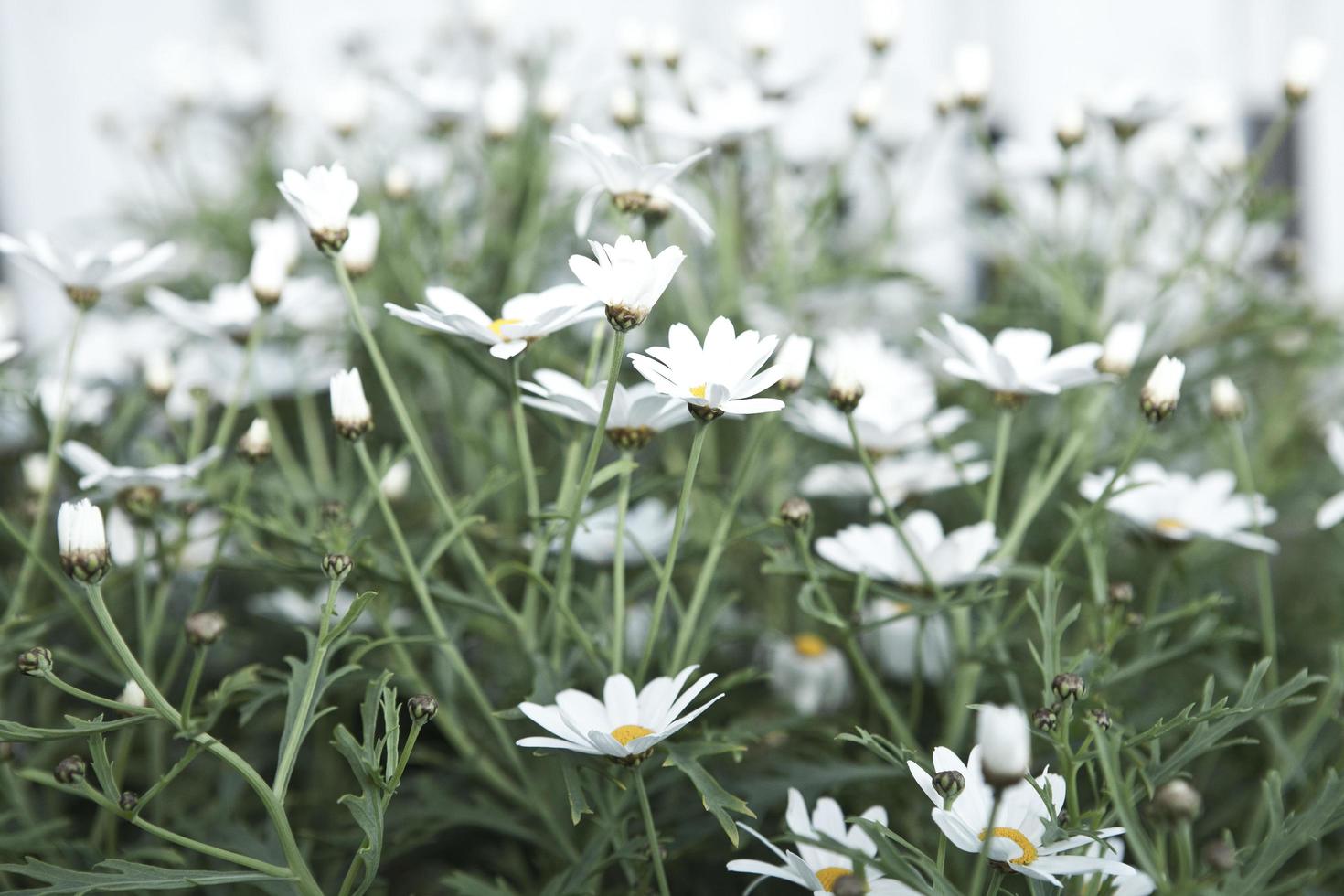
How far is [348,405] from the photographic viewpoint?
1.38 ft

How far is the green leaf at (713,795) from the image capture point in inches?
14.4

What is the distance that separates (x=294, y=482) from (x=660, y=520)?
0.71 ft

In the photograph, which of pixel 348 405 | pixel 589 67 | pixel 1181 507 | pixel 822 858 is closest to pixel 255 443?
pixel 348 405

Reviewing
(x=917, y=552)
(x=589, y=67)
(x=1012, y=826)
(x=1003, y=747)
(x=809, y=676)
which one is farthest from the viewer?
(x=589, y=67)

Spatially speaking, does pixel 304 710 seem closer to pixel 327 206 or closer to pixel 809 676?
pixel 327 206

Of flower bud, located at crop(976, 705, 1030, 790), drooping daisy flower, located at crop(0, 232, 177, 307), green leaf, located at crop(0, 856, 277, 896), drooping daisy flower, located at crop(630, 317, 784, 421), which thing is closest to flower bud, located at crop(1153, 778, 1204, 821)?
flower bud, located at crop(976, 705, 1030, 790)

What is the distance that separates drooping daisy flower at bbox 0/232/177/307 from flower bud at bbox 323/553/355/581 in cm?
21

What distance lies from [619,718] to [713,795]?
0.05 meters

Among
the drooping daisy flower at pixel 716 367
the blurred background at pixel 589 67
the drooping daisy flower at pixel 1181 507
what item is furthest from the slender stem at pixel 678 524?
the blurred background at pixel 589 67

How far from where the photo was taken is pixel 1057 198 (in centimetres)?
68

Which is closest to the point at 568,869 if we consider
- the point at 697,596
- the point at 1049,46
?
the point at 697,596

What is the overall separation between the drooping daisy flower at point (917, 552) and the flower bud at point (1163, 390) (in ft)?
0.26

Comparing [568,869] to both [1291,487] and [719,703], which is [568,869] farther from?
[1291,487]

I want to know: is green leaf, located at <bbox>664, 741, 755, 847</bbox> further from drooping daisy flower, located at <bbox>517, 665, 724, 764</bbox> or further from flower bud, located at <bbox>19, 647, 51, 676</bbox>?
flower bud, located at <bbox>19, 647, 51, 676</bbox>
